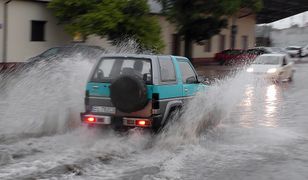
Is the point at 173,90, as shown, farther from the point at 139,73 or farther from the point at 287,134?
the point at 287,134

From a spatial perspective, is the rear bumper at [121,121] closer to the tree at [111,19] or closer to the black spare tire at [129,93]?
the black spare tire at [129,93]

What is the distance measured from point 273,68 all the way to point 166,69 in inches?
645

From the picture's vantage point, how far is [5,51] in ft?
85.0

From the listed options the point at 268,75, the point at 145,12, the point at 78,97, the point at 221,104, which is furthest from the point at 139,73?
the point at 145,12

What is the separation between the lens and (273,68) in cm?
2556

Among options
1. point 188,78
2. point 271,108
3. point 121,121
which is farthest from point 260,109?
point 121,121

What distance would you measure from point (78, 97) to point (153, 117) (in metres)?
2.46

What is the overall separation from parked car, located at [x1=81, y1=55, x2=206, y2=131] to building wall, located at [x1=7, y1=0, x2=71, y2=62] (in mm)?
17275

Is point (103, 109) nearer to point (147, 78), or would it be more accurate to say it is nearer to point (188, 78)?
point (147, 78)

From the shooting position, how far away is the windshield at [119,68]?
9.80 meters

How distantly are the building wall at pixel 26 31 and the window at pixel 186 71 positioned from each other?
16813mm

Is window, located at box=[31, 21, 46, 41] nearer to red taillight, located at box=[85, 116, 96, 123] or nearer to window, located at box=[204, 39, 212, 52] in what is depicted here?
red taillight, located at box=[85, 116, 96, 123]

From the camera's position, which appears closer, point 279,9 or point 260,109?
point 260,109

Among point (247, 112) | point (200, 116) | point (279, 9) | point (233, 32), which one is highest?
point (279, 9)
